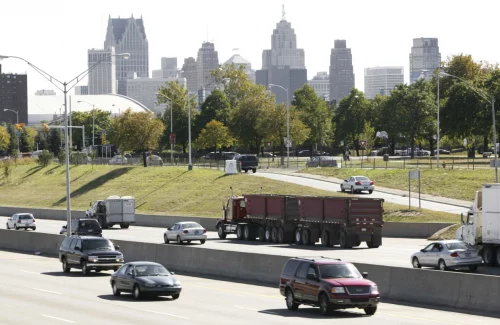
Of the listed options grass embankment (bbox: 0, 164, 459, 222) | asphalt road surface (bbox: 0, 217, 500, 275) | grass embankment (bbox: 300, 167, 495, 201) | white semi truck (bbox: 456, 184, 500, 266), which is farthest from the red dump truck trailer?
grass embankment (bbox: 300, 167, 495, 201)

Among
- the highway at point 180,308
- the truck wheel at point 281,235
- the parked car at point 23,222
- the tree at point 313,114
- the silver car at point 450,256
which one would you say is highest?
the tree at point 313,114

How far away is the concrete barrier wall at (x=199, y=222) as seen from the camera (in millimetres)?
56656

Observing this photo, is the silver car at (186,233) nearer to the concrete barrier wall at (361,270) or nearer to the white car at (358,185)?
the concrete barrier wall at (361,270)

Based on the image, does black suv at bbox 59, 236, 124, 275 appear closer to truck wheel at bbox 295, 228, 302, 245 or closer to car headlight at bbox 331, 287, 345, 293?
truck wheel at bbox 295, 228, 302, 245

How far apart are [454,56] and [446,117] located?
3561 cm

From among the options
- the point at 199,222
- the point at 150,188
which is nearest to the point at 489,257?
the point at 199,222

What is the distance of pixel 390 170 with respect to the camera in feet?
294

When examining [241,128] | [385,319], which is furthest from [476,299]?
[241,128]

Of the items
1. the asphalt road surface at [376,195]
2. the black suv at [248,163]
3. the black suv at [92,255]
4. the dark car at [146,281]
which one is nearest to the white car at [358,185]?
the asphalt road surface at [376,195]

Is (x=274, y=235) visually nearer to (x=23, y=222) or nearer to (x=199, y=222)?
(x=199, y=222)

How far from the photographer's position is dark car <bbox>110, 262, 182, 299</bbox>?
29.4 meters

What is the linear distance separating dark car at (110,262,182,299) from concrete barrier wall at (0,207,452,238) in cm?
2879

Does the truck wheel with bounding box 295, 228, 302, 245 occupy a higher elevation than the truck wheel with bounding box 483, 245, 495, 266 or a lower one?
lower

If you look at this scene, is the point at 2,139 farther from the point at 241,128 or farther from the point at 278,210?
the point at 278,210
